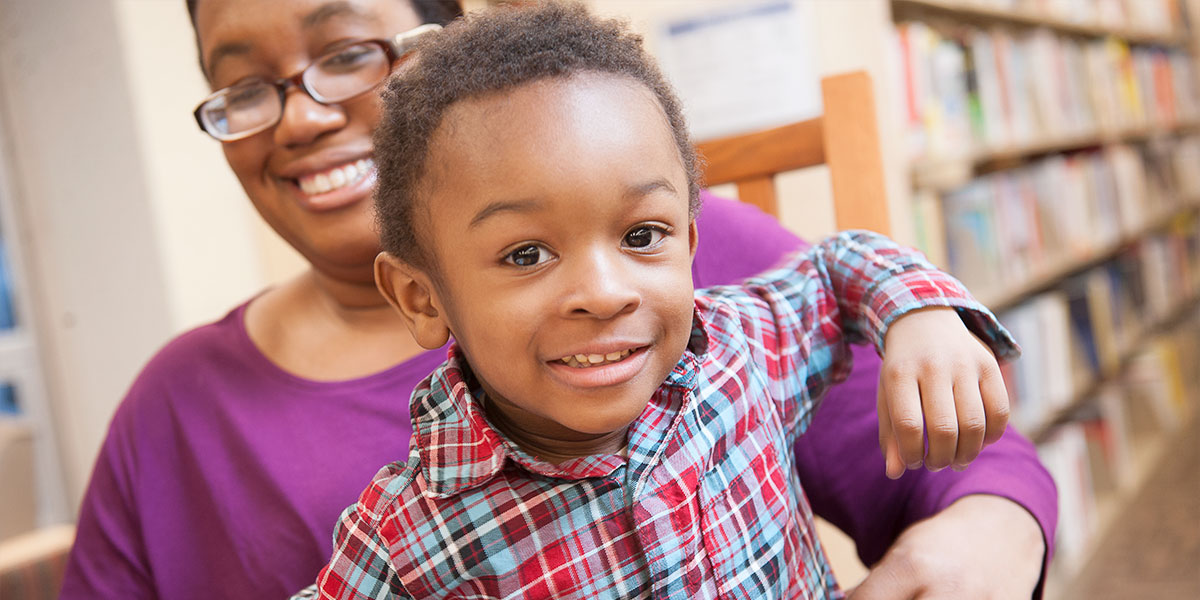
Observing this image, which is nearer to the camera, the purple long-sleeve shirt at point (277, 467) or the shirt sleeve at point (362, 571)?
the shirt sleeve at point (362, 571)

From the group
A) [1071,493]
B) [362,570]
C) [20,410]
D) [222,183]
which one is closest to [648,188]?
[362,570]

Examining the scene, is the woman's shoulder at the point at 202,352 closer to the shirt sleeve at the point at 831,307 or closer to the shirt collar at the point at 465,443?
the shirt collar at the point at 465,443

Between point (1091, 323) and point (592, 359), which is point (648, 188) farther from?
point (1091, 323)

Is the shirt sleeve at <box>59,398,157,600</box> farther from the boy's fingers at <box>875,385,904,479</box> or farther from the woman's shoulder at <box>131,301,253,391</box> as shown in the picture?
the boy's fingers at <box>875,385,904,479</box>

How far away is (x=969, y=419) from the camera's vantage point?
0.61 meters

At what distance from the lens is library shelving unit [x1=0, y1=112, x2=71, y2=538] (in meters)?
1.62

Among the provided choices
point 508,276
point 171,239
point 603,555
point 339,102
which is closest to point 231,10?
point 339,102

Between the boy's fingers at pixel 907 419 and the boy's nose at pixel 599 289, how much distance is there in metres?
0.19

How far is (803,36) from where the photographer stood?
1668 millimetres

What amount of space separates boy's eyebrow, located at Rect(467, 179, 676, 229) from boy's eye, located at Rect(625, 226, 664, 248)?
25mm

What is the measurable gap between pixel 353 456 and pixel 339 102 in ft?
1.06

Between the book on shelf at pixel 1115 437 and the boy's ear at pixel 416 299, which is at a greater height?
the boy's ear at pixel 416 299

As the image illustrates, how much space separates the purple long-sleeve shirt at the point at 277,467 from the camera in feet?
2.77

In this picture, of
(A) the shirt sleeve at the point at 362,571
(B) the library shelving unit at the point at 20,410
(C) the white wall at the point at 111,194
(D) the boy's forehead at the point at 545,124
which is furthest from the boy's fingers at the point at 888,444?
(B) the library shelving unit at the point at 20,410
